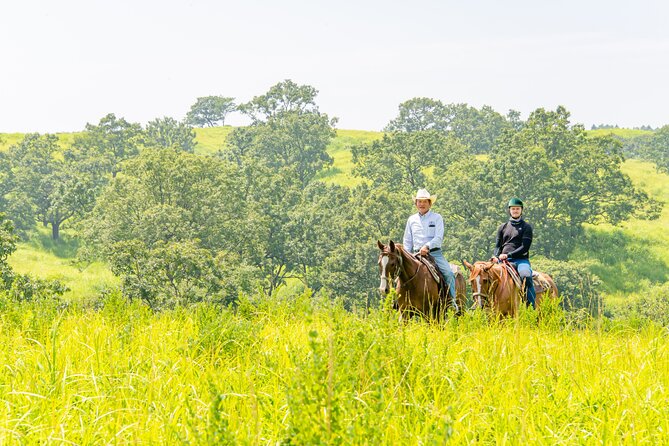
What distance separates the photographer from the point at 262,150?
282ft

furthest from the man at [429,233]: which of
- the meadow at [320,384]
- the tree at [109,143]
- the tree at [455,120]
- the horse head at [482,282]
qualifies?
the tree at [455,120]

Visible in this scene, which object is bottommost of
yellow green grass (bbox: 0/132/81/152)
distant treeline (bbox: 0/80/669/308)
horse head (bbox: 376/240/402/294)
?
distant treeline (bbox: 0/80/669/308)

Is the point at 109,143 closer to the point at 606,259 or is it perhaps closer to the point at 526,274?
the point at 606,259

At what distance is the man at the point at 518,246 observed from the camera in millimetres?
10938

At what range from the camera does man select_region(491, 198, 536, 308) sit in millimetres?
10938

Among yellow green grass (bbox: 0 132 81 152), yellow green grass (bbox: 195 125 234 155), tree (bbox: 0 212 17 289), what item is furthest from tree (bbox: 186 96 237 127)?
tree (bbox: 0 212 17 289)

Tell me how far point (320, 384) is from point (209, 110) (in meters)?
177

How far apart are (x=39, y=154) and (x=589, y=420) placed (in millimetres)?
83976

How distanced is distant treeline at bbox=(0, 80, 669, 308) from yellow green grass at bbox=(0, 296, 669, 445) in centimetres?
2423

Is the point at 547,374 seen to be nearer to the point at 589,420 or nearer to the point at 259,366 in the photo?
the point at 589,420

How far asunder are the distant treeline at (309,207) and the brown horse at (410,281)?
20.6 metres

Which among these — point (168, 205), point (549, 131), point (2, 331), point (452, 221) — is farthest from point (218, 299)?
point (549, 131)

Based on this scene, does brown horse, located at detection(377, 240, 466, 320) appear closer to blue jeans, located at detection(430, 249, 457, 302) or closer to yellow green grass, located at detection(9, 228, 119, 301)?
blue jeans, located at detection(430, 249, 457, 302)

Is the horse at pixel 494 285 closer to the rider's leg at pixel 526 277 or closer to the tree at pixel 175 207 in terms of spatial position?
the rider's leg at pixel 526 277
